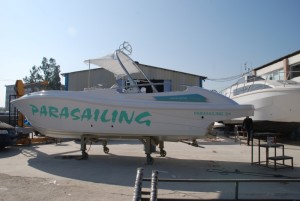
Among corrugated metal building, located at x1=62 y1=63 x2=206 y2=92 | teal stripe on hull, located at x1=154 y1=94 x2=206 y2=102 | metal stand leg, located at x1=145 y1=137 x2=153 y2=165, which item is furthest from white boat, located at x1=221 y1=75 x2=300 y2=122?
corrugated metal building, located at x1=62 y1=63 x2=206 y2=92

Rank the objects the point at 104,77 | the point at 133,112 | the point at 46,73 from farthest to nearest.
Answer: the point at 46,73
the point at 104,77
the point at 133,112

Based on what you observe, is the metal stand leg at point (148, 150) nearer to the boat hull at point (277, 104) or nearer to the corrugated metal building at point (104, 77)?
the boat hull at point (277, 104)

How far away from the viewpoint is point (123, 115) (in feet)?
28.7

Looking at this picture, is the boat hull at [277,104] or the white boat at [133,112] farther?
the boat hull at [277,104]

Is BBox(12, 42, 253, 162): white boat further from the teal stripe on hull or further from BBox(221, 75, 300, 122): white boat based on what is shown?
BBox(221, 75, 300, 122): white boat

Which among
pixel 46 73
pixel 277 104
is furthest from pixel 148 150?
pixel 46 73

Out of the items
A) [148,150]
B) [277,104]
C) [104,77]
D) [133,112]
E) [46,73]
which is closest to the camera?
[133,112]

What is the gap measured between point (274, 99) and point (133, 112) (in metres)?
7.49

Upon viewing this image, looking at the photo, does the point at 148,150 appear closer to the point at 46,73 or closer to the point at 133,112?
the point at 133,112

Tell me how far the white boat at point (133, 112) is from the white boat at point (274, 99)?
17.9ft

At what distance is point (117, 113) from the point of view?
877 centimetres

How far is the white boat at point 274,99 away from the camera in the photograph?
13.1 meters

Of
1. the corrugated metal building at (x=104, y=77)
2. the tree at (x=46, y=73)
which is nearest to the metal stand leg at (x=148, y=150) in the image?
the corrugated metal building at (x=104, y=77)

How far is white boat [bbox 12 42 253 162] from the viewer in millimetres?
8516
